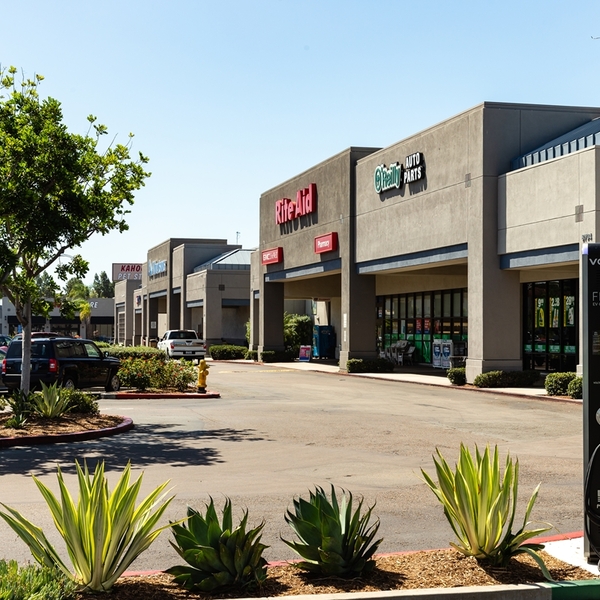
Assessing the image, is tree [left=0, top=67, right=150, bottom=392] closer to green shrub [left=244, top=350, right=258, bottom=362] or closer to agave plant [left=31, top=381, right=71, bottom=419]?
agave plant [left=31, top=381, right=71, bottom=419]

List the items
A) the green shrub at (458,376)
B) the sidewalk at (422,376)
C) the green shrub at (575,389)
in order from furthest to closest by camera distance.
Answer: the green shrub at (458,376) < the sidewalk at (422,376) < the green shrub at (575,389)

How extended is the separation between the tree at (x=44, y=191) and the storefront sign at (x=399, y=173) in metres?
18.5

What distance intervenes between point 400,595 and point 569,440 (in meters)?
11.1

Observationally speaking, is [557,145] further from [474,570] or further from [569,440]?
[474,570]

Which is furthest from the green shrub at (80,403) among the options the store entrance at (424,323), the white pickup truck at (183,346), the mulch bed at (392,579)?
the white pickup truck at (183,346)

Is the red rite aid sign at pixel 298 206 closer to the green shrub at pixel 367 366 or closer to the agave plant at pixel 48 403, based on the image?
the green shrub at pixel 367 366

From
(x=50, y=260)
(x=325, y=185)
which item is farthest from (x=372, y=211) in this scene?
(x=50, y=260)

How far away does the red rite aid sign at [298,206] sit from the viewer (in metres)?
45.8

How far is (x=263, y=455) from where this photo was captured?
555 inches

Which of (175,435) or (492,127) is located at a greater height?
(492,127)

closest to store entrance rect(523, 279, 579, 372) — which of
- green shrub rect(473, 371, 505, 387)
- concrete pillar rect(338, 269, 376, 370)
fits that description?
green shrub rect(473, 371, 505, 387)

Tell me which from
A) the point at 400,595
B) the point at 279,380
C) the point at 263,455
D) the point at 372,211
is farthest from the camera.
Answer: the point at 372,211

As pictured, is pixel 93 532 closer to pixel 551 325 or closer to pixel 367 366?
pixel 551 325

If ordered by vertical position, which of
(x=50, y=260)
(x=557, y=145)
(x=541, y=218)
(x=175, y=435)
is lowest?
(x=175, y=435)
